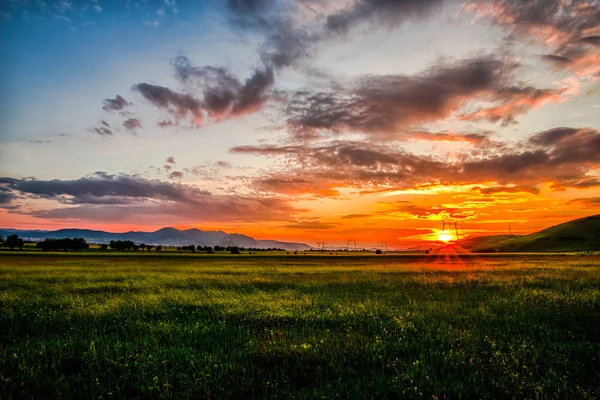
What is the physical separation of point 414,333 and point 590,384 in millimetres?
4441

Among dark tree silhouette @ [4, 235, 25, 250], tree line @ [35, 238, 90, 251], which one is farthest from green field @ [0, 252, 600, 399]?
dark tree silhouette @ [4, 235, 25, 250]

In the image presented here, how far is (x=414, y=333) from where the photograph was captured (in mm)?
10352

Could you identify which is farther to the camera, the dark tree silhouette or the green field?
the dark tree silhouette

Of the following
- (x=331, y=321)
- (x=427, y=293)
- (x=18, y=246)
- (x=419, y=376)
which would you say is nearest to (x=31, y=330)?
(x=331, y=321)

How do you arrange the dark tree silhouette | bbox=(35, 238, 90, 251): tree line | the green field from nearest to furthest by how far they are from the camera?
the green field < bbox=(35, 238, 90, 251): tree line < the dark tree silhouette

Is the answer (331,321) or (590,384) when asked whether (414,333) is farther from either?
(590,384)

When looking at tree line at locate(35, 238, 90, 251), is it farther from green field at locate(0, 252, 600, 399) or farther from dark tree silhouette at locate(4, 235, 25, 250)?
green field at locate(0, 252, 600, 399)

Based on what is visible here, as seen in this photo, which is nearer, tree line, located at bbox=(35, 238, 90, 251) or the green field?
the green field

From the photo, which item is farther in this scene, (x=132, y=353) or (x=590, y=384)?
(x=132, y=353)

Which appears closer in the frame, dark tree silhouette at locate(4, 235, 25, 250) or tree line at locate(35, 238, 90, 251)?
tree line at locate(35, 238, 90, 251)

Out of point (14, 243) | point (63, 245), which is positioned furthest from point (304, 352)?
point (14, 243)

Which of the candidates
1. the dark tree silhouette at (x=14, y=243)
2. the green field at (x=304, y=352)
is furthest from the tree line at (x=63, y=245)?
the green field at (x=304, y=352)

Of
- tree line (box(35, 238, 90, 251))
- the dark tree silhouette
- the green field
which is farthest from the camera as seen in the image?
the dark tree silhouette

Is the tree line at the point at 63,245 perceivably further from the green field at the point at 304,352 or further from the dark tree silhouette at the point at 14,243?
the green field at the point at 304,352
